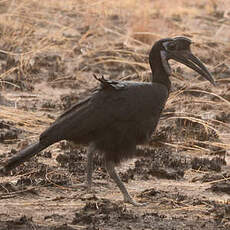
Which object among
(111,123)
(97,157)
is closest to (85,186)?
(111,123)

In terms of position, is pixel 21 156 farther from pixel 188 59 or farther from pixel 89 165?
pixel 188 59

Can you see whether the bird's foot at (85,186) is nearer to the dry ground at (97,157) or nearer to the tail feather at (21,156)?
the dry ground at (97,157)

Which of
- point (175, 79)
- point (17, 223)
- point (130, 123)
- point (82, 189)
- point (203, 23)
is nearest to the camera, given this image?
point (17, 223)

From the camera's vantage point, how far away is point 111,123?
6664 mm

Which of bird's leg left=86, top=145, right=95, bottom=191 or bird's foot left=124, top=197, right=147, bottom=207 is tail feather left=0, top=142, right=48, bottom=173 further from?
bird's foot left=124, top=197, right=147, bottom=207

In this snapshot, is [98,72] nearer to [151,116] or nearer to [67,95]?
[67,95]

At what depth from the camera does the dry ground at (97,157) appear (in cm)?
654

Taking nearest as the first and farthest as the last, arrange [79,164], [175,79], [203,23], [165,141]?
1. [79,164]
2. [165,141]
3. [175,79]
4. [203,23]

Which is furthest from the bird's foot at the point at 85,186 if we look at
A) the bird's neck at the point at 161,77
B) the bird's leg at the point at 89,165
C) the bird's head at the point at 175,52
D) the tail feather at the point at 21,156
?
the bird's head at the point at 175,52

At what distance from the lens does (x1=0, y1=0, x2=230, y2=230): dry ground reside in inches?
258

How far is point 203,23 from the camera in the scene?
1909 centimetres

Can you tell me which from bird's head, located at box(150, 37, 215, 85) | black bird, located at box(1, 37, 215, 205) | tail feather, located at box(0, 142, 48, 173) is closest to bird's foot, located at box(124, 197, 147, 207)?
black bird, located at box(1, 37, 215, 205)

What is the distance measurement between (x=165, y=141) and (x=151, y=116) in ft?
10.1

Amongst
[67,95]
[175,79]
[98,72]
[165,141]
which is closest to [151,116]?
[165,141]
